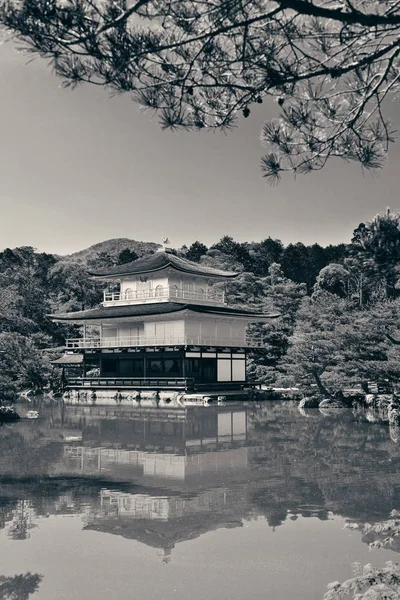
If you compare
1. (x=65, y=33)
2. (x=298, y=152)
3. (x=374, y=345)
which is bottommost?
(x=374, y=345)

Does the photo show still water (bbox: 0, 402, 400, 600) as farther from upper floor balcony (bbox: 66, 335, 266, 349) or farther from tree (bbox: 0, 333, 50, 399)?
upper floor balcony (bbox: 66, 335, 266, 349)

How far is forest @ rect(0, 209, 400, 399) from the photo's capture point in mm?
7925

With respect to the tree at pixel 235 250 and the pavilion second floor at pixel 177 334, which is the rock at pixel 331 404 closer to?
the pavilion second floor at pixel 177 334

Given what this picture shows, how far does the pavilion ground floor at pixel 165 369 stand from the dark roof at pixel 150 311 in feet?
6.12

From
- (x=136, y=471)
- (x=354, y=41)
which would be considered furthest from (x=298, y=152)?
(x=136, y=471)

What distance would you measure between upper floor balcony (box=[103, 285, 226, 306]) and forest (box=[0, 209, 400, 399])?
3.63 m

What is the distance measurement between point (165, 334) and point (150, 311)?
1.53 meters

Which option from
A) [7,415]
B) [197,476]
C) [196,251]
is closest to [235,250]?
[196,251]

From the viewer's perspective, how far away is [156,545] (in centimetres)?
673

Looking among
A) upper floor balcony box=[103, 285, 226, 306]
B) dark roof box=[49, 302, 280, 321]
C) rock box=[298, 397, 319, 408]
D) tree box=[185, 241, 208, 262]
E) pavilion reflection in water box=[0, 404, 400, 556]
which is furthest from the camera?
tree box=[185, 241, 208, 262]

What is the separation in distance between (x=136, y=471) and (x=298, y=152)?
6870 millimetres

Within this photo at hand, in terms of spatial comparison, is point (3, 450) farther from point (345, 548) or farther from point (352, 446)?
point (345, 548)

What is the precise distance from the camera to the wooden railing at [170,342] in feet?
104

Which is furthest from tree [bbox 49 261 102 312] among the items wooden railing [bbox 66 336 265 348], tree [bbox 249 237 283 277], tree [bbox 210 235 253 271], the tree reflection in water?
the tree reflection in water
